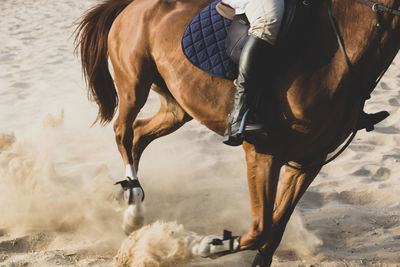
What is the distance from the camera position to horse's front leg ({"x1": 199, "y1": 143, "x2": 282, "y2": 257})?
2443mm

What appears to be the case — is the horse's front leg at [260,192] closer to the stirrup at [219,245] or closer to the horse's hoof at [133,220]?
the stirrup at [219,245]

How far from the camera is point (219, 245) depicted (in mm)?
2672

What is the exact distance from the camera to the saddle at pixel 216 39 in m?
2.50

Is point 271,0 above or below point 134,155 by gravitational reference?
above

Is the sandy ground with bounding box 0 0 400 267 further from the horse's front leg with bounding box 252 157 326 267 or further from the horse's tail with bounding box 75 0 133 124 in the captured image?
the horse's tail with bounding box 75 0 133 124

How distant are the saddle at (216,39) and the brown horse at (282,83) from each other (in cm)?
7

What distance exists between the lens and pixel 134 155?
3738 mm

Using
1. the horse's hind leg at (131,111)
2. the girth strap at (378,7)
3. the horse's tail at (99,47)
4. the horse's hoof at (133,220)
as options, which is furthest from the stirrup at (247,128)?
the horse's tail at (99,47)

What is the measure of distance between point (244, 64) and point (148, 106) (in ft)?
11.9

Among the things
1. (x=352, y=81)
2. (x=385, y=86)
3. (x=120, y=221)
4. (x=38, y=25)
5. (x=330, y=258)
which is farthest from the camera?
(x=38, y=25)

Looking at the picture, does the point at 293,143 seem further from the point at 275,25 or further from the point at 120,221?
the point at 120,221

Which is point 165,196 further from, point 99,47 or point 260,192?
point 260,192

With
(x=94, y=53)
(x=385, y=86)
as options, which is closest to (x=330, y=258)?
(x=94, y=53)

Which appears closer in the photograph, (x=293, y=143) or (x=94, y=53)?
(x=293, y=143)
